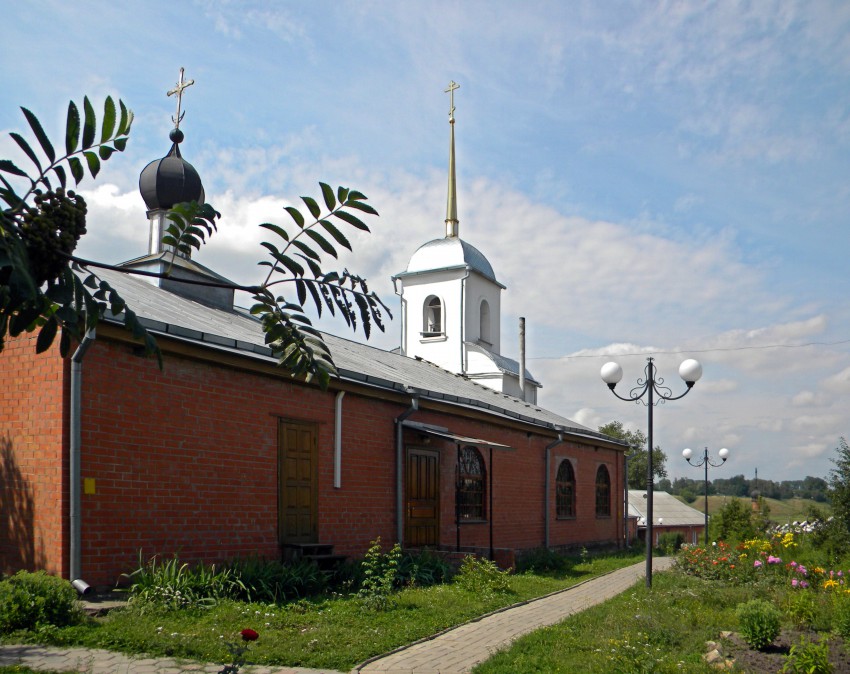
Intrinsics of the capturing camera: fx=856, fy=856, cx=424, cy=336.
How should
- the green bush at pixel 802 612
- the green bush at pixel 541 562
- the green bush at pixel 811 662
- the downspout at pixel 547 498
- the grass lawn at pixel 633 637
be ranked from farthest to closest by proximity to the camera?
the downspout at pixel 547 498 → the green bush at pixel 541 562 → the green bush at pixel 802 612 → the grass lawn at pixel 633 637 → the green bush at pixel 811 662

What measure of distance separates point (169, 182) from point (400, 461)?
257 inches

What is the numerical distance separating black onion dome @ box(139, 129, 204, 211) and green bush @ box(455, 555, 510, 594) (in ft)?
26.5

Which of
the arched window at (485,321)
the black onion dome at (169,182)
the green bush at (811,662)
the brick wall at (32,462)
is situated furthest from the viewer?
the arched window at (485,321)

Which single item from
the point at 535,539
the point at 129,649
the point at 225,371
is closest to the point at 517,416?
the point at 535,539

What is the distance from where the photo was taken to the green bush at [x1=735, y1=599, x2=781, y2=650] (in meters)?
7.77

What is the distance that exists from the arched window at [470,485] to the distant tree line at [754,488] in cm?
661

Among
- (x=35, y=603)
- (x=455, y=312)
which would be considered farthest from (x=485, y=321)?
(x=35, y=603)

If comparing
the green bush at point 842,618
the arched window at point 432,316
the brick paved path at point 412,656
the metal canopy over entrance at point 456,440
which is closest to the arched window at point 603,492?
the arched window at point 432,316

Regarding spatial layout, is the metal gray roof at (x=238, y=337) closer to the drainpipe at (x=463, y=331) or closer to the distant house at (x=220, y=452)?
the distant house at (x=220, y=452)

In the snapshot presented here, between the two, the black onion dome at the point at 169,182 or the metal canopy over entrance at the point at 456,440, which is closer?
the metal canopy over entrance at the point at 456,440

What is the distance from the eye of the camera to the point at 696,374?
12906mm

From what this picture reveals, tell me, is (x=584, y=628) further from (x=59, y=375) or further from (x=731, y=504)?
(x=731, y=504)

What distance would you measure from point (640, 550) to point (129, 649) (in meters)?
20.5

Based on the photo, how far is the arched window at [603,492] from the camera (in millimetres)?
24531
